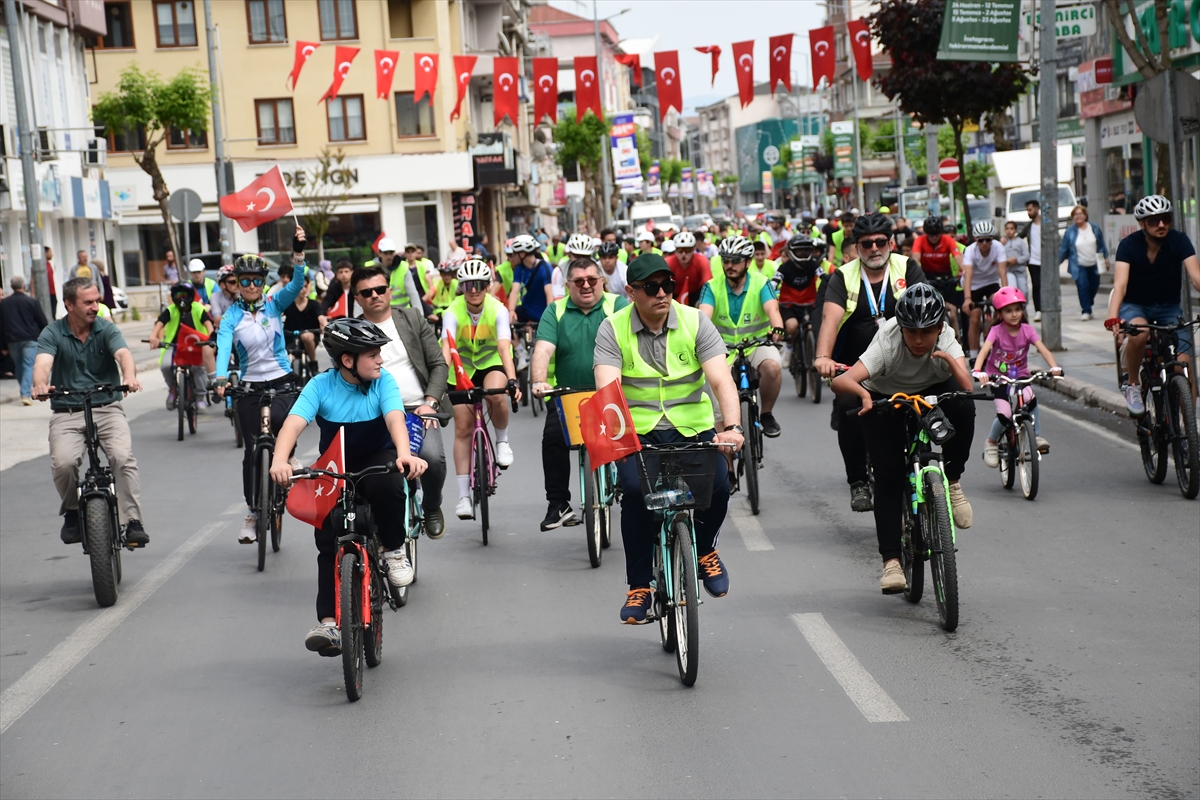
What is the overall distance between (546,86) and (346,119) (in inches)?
771

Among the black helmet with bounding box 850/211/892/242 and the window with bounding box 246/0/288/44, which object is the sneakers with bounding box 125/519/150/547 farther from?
the window with bounding box 246/0/288/44

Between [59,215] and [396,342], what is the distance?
34.2m

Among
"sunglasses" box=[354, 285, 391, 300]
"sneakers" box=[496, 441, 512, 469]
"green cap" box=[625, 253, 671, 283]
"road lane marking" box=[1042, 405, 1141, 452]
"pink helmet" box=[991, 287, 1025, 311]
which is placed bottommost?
"road lane marking" box=[1042, 405, 1141, 452]

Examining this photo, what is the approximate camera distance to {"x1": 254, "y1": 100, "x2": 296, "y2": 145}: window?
188ft

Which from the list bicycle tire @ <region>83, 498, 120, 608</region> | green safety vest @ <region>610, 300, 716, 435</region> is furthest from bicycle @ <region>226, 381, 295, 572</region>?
green safety vest @ <region>610, 300, 716, 435</region>

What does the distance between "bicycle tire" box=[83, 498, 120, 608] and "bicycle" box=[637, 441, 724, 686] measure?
3.56 metres

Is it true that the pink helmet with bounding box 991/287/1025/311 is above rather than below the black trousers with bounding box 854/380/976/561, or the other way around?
above

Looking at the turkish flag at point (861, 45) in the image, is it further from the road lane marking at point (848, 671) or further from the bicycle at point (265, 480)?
the road lane marking at point (848, 671)

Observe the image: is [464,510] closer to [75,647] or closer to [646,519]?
[75,647]

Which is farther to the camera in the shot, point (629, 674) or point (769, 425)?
point (769, 425)

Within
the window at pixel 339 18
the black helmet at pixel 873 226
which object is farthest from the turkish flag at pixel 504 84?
the black helmet at pixel 873 226

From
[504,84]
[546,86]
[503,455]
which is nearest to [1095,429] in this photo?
[503,455]

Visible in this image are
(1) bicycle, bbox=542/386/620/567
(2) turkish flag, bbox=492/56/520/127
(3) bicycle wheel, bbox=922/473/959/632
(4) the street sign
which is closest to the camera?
(3) bicycle wheel, bbox=922/473/959/632

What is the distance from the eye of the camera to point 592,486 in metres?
9.47
